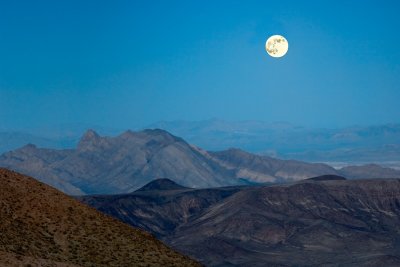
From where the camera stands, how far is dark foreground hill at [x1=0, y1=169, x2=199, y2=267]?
5569cm

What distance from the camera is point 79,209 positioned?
210 feet

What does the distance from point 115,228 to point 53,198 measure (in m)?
5.74

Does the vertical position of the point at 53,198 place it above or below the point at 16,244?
above

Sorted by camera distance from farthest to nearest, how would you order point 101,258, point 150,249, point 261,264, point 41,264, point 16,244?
point 261,264 < point 150,249 < point 101,258 < point 16,244 < point 41,264

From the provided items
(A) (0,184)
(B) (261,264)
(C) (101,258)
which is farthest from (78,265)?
(B) (261,264)

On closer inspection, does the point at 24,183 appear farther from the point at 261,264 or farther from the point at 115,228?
the point at 261,264

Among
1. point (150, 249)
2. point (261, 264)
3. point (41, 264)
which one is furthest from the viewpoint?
point (261, 264)

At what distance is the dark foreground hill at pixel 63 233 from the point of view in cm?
5569

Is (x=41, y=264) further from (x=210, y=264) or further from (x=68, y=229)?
(x=210, y=264)

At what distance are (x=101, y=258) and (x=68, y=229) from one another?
15.4ft

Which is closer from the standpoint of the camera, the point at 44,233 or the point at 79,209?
the point at 44,233

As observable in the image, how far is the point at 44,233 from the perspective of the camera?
5856 centimetres

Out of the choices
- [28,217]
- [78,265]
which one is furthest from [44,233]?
[78,265]

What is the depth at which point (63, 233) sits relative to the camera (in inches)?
2352
